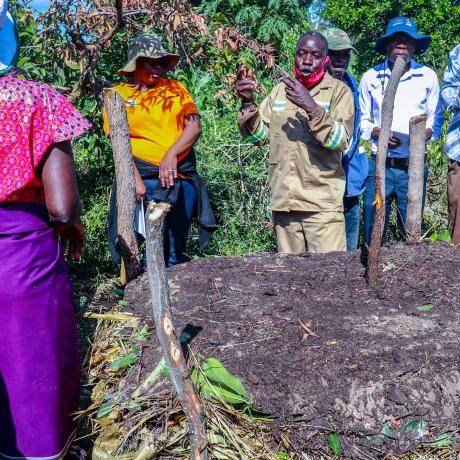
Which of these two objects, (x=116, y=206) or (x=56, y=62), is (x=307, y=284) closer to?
(x=116, y=206)

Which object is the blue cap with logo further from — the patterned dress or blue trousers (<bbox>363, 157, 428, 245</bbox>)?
the patterned dress

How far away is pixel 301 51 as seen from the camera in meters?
4.00

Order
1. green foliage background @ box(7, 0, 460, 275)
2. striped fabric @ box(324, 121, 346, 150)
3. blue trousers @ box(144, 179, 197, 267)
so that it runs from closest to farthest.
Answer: striped fabric @ box(324, 121, 346, 150)
blue trousers @ box(144, 179, 197, 267)
green foliage background @ box(7, 0, 460, 275)

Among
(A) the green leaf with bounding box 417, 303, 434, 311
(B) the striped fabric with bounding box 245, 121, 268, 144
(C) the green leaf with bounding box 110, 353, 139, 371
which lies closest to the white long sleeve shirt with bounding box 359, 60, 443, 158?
(B) the striped fabric with bounding box 245, 121, 268, 144

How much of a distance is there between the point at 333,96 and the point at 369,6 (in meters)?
8.92

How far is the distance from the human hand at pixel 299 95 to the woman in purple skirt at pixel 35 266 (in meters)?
Result: 1.43

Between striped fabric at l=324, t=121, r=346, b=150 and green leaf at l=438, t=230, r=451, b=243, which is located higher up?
striped fabric at l=324, t=121, r=346, b=150

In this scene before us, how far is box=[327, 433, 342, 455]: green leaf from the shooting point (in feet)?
9.37

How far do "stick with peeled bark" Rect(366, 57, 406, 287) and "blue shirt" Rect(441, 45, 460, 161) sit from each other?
0.89m

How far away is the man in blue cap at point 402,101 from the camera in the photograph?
481 cm

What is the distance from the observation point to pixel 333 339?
330cm

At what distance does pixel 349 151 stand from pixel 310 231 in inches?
30.6

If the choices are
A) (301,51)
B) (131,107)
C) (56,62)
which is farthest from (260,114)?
(56,62)

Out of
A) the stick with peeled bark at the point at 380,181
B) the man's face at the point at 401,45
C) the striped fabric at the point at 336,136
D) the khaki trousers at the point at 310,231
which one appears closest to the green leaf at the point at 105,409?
the stick with peeled bark at the point at 380,181
